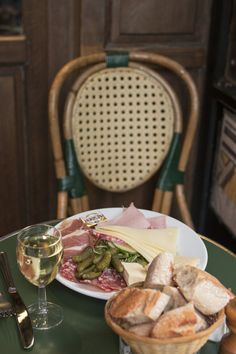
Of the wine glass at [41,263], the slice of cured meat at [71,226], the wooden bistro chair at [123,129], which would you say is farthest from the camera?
the wooden bistro chair at [123,129]

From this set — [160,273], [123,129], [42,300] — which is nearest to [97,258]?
[42,300]

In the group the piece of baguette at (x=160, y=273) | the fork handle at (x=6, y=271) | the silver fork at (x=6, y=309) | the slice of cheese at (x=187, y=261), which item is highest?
the piece of baguette at (x=160, y=273)

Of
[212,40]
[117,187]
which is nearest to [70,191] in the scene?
[117,187]

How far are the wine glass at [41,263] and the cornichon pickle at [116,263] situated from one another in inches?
5.4

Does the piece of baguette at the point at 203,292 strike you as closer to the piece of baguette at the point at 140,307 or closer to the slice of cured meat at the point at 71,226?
the piece of baguette at the point at 140,307

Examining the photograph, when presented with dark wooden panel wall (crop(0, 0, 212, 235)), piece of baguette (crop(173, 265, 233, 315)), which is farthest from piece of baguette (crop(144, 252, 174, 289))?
dark wooden panel wall (crop(0, 0, 212, 235))

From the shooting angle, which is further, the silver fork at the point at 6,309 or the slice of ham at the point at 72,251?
the slice of ham at the point at 72,251

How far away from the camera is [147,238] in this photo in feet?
3.63

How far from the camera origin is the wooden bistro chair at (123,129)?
5.94ft

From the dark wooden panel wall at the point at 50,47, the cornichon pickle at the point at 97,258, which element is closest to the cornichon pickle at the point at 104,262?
the cornichon pickle at the point at 97,258

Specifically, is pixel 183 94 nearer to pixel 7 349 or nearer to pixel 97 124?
pixel 97 124

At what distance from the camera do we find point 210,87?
210cm

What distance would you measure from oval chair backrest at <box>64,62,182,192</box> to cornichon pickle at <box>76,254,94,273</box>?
80cm

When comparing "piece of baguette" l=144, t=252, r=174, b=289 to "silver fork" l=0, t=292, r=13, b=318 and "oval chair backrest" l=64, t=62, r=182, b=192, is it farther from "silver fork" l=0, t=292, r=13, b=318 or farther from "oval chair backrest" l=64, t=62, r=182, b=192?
"oval chair backrest" l=64, t=62, r=182, b=192
